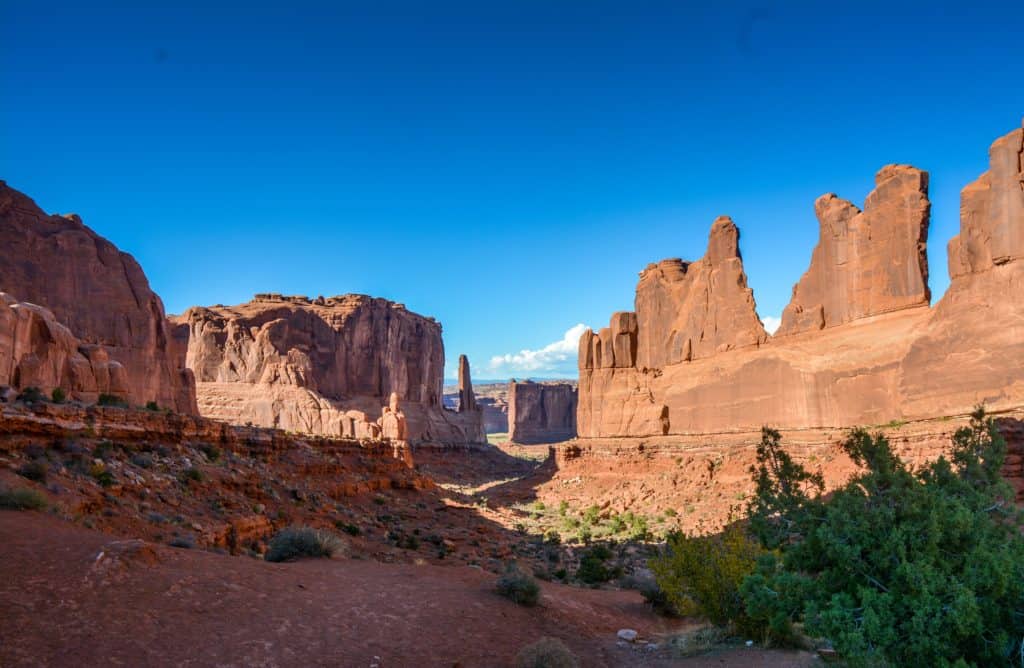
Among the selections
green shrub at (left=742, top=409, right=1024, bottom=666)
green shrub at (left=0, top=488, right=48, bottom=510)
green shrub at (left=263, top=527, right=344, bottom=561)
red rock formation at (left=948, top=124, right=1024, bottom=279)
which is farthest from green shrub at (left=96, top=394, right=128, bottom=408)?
red rock formation at (left=948, top=124, right=1024, bottom=279)

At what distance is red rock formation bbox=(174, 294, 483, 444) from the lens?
216 feet

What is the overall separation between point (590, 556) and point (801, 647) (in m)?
11.9

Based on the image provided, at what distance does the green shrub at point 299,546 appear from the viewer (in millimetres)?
13242

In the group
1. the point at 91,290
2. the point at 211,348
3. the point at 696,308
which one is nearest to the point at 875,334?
the point at 696,308

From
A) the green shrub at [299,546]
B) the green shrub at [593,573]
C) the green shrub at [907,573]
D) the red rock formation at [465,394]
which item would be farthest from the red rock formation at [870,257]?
the red rock formation at [465,394]

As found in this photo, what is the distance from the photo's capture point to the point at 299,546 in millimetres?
13453

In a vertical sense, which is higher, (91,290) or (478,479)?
(91,290)

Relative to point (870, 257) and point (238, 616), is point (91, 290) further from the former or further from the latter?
point (870, 257)

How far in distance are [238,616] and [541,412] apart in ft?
394

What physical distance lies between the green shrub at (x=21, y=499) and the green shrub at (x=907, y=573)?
11.0m

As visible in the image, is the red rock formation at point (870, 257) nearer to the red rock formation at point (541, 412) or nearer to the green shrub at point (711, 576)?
the green shrub at point (711, 576)

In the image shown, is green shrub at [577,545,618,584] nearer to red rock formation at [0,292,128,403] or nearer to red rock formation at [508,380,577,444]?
red rock formation at [0,292,128,403]

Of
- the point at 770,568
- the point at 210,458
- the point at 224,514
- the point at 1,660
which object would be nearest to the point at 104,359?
the point at 210,458

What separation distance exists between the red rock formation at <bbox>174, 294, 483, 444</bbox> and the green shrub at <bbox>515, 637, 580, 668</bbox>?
171 ft
